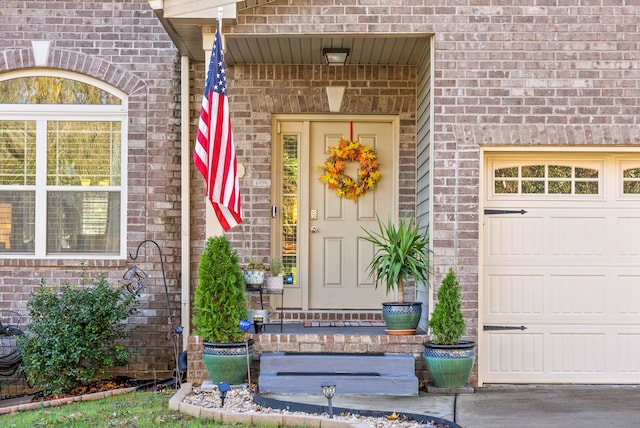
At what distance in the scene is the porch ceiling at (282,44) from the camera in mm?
7520

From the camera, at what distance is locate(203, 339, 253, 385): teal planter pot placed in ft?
23.6

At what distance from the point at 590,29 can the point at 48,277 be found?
5.80 m

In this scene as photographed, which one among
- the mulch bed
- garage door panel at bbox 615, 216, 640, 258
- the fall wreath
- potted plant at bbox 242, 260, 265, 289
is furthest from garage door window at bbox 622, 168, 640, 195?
the mulch bed

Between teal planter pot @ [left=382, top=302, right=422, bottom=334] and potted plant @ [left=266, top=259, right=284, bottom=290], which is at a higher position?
potted plant @ [left=266, top=259, right=284, bottom=290]

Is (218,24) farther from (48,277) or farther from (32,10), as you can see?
(48,277)

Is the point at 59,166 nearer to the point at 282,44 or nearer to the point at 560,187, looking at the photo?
the point at 282,44

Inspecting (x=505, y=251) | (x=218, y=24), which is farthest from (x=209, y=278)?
(x=505, y=251)

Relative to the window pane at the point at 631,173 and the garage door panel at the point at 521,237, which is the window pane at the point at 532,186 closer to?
the garage door panel at the point at 521,237

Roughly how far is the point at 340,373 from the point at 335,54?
3.06 meters

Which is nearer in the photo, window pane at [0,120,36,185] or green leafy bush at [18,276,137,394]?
green leafy bush at [18,276,137,394]

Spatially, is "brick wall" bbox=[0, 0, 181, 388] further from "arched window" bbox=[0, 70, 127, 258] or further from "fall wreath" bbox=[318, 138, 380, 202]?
"fall wreath" bbox=[318, 138, 380, 202]

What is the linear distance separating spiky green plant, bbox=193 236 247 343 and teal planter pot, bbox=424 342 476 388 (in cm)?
163

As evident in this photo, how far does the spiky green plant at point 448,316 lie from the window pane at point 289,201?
2.25 meters

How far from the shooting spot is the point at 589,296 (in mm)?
7988
